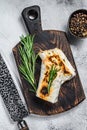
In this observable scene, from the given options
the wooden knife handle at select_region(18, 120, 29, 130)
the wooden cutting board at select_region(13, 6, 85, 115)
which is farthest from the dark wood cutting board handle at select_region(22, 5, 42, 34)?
the wooden knife handle at select_region(18, 120, 29, 130)

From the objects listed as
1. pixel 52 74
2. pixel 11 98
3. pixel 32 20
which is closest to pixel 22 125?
pixel 11 98

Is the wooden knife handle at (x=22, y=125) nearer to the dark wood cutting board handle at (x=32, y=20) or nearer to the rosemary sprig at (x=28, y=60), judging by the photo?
the rosemary sprig at (x=28, y=60)

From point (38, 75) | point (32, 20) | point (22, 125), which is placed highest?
point (32, 20)

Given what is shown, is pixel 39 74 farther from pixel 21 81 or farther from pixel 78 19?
pixel 78 19

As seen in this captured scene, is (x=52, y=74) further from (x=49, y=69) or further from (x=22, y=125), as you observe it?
(x=22, y=125)

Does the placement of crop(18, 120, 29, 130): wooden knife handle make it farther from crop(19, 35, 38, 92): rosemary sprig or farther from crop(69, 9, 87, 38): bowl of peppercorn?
crop(69, 9, 87, 38): bowl of peppercorn
